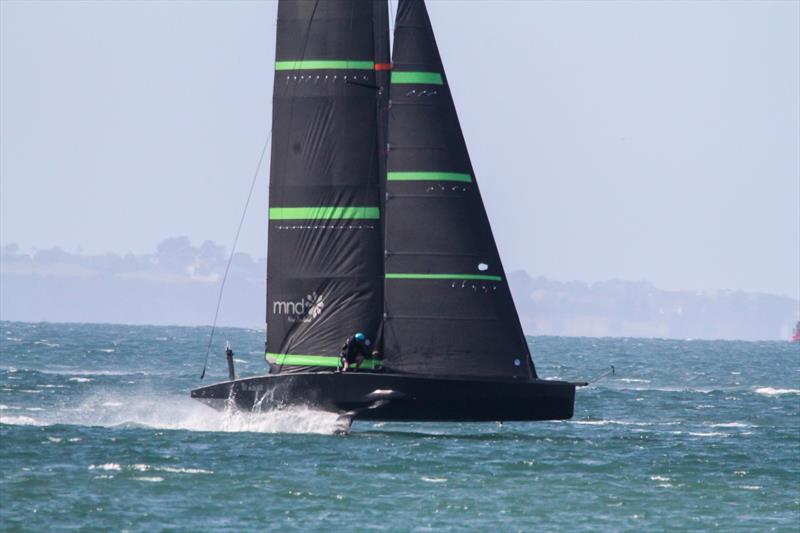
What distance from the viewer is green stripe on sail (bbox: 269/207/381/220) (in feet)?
127

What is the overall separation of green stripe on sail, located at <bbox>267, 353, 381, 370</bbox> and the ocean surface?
129 centimetres

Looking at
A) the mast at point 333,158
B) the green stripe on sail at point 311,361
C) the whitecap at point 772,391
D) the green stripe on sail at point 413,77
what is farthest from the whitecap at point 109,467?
the whitecap at point 772,391

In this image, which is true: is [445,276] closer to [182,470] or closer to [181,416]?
[182,470]

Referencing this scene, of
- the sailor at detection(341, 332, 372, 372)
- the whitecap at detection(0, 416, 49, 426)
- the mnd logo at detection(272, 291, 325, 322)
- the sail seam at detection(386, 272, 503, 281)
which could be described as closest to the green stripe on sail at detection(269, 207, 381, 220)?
the sail seam at detection(386, 272, 503, 281)

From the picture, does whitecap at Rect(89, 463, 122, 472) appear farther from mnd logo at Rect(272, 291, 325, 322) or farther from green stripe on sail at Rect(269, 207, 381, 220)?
green stripe on sail at Rect(269, 207, 381, 220)

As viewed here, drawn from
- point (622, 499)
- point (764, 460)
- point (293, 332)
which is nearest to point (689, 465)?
point (764, 460)

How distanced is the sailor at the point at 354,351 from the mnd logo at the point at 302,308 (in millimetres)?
1263

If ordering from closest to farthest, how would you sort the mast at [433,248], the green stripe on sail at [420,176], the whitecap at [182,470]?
the whitecap at [182,470]
the mast at [433,248]
the green stripe on sail at [420,176]

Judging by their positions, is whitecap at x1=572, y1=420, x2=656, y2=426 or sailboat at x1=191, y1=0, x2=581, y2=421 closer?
sailboat at x1=191, y1=0, x2=581, y2=421

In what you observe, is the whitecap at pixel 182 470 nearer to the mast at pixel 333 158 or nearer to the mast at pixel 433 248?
the mast at pixel 433 248

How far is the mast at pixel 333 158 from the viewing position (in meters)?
38.8

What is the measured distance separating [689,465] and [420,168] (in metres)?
8.41

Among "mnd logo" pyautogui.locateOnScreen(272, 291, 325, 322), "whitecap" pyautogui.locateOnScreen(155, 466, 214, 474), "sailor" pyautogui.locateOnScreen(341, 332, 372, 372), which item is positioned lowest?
"whitecap" pyautogui.locateOnScreen(155, 466, 214, 474)

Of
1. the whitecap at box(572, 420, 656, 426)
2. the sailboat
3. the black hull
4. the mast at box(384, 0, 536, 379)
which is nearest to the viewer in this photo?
the black hull
